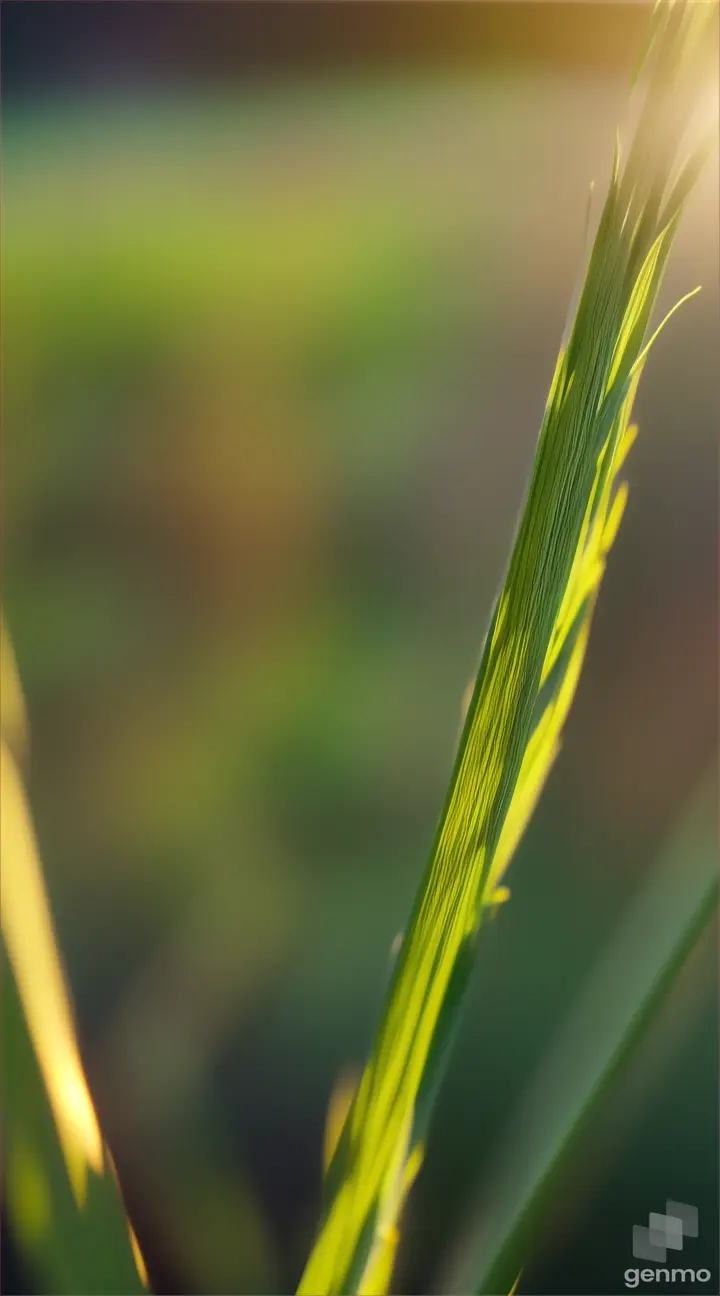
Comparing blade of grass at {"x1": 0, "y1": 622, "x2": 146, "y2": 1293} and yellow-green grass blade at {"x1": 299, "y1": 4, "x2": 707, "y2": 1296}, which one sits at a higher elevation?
yellow-green grass blade at {"x1": 299, "y1": 4, "x2": 707, "y2": 1296}

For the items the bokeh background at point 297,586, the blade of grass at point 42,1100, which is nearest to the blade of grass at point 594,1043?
the bokeh background at point 297,586

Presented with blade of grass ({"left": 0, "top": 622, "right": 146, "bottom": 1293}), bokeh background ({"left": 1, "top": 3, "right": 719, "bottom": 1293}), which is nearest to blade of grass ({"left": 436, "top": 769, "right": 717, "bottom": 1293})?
bokeh background ({"left": 1, "top": 3, "right": 719, "bottom": 1293})

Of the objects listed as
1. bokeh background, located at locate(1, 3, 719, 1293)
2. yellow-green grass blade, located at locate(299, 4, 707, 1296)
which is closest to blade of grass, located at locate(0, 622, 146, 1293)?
bokeh background, located at locate(1, 3, 719, 1293)

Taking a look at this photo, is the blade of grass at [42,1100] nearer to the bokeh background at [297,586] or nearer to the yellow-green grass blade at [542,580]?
the bokeh background at [297,586]

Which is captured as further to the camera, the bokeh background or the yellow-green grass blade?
the bokeh background

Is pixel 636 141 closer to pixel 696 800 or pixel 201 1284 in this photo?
pixel 696 800

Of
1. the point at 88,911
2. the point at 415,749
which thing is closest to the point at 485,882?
the point at 415,749

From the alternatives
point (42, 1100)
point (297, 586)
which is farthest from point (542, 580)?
point (42, 1100)

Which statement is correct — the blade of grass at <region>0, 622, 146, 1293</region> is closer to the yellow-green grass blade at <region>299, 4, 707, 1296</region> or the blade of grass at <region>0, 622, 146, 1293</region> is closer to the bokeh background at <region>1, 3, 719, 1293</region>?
the bokeh background at <region>1, 3, 719, 1293</region>
